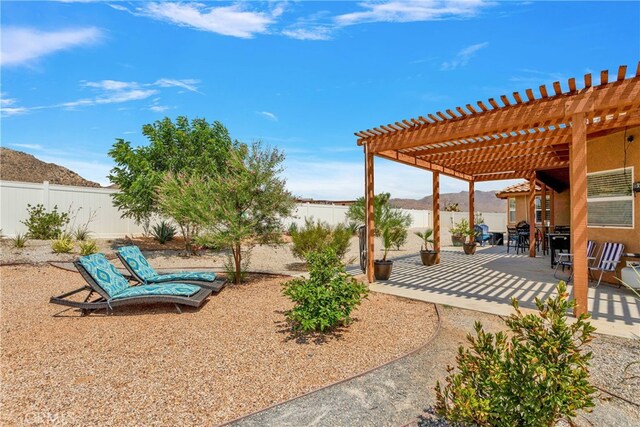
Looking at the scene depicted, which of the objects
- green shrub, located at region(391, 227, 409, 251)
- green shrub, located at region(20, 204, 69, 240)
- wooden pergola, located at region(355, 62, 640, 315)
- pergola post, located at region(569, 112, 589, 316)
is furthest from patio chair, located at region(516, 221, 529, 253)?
green shrub, located at region(20, 204, 69, 240)

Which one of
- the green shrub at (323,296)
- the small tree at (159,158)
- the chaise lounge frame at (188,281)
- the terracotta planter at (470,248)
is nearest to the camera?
the green shrub at (323,296)

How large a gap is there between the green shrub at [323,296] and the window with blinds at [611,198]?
6345 mm

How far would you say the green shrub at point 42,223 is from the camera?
1172 cm

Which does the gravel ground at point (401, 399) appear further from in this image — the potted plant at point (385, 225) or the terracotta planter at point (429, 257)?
the terracotta planter at point (429, 257)

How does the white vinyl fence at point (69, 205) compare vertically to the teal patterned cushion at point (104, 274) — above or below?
above

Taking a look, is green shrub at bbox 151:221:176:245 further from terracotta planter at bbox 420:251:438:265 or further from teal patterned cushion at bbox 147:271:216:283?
terracotta planter at bbox 420:251:438:265

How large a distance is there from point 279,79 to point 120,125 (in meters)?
6.57

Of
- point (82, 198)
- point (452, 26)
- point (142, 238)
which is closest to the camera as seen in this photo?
point (452, 26)

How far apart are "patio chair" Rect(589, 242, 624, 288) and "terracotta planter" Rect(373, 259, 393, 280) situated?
154 inches

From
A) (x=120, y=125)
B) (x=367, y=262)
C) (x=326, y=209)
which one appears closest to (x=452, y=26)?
(x=367, y=262)

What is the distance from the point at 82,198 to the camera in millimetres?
13445

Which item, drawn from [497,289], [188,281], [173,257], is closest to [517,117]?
[497,289]

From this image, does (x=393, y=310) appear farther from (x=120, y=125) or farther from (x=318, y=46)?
(x=120, y=125)

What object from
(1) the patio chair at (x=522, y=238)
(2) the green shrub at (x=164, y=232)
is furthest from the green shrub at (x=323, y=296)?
(1) the patio chair at (x=522, y=238)
